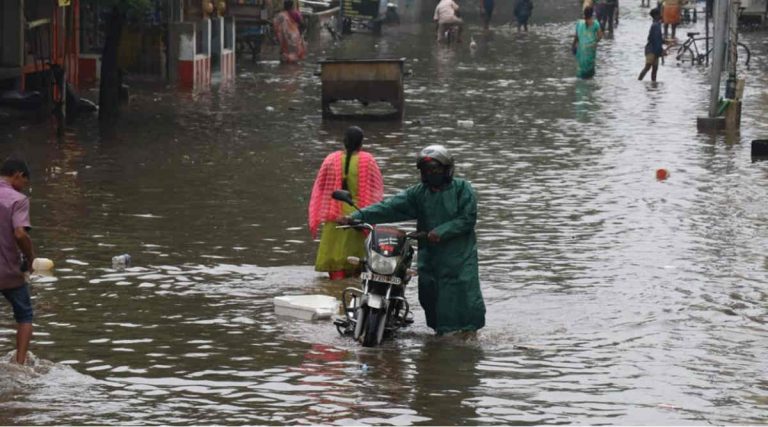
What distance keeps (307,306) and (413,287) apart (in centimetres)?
168

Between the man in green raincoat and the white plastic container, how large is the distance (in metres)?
1.02

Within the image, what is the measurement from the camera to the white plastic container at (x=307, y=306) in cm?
1266

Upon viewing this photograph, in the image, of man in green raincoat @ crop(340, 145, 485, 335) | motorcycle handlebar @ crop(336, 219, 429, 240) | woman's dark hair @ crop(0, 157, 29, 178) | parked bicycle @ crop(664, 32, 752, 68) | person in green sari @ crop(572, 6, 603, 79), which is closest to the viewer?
woman's dark hair @ crop(0, 157, 29, 178)

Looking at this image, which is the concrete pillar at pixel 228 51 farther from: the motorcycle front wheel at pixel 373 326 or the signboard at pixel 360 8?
the motorcycle front wheel at pixel 373 326

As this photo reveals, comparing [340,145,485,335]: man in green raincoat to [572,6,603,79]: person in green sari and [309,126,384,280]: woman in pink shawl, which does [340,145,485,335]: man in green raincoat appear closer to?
[309,126,384,280]: woman in pink shawl

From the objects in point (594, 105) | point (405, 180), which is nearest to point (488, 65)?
point (594, 105)

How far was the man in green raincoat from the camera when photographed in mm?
11727

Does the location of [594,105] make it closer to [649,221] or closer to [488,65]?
[488,65]

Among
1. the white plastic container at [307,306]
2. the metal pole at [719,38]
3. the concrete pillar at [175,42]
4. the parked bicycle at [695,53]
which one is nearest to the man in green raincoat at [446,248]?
the white plastic container at [307,306]

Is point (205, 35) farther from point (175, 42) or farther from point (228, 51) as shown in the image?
point (228, 51)

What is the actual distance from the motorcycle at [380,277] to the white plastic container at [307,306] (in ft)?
3.16

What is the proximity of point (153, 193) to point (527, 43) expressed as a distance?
3229cm

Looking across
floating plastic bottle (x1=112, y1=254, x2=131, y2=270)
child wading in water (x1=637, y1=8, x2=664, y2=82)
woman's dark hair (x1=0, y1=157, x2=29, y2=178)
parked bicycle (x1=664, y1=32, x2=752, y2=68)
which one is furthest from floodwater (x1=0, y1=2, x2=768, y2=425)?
parked bicycle (x1=664, y1=32, x2=752, y2=68)

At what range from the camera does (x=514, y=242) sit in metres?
16.2
